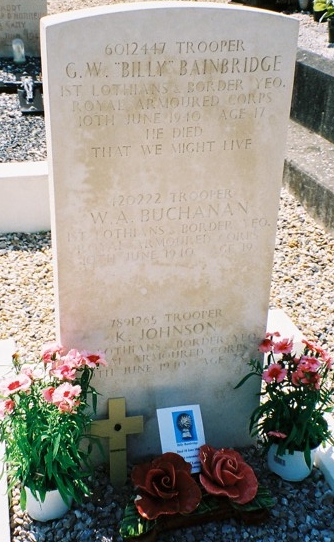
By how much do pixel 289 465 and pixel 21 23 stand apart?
8.83 m

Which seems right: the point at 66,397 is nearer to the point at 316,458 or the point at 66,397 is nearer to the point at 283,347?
the point at 283,347

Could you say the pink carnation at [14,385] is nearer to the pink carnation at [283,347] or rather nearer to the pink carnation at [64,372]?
the pink carnation at [64,372]

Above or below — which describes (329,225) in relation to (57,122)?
below

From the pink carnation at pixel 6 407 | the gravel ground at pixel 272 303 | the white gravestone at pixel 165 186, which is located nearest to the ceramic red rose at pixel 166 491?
the gravel ground at pixel 272 303

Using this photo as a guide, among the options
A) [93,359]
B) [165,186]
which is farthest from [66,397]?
[165,186]

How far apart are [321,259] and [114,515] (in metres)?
3.01

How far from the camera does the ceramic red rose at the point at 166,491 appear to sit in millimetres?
3039

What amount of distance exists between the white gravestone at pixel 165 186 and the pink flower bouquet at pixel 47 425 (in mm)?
240

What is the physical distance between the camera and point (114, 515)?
10.6ft

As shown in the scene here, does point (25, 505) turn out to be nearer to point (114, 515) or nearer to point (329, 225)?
point (114, 515)

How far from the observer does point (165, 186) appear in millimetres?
3041

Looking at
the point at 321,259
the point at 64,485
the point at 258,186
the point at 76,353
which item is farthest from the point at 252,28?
the point at 321,259

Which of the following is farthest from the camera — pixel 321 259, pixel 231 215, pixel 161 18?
pixel 321 259

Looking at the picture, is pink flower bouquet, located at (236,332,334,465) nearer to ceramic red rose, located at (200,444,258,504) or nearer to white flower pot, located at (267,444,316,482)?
white flower pot, located at (267,444,316,482)
